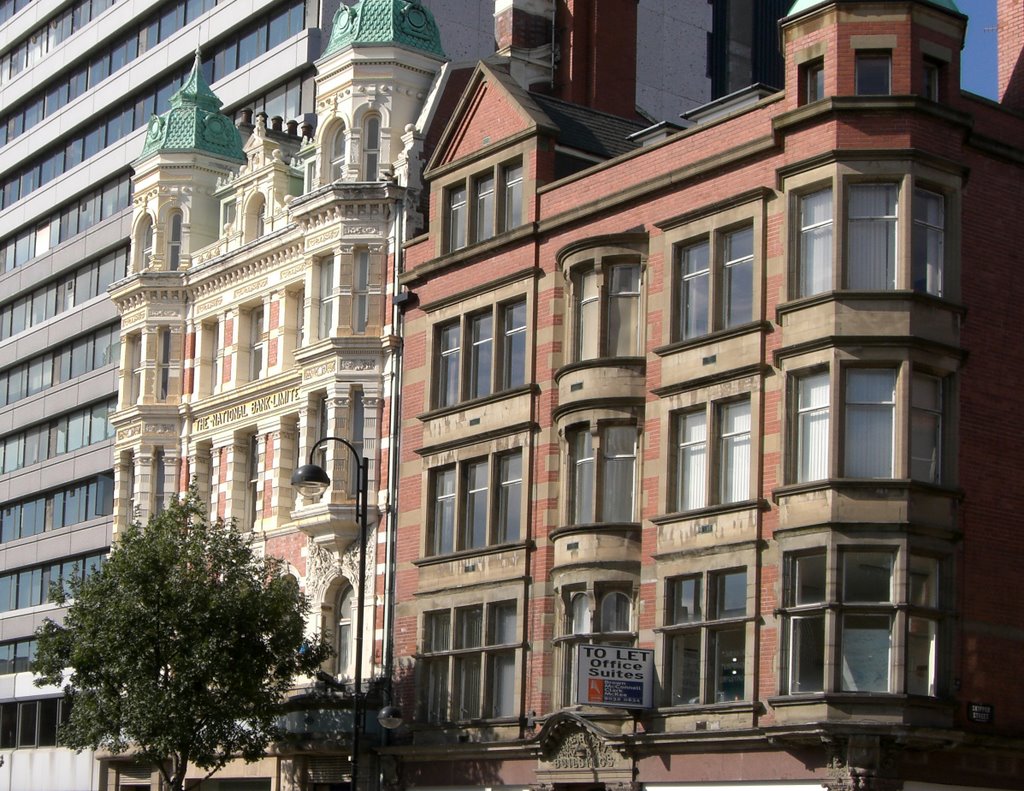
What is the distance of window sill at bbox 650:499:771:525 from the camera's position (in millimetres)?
38438

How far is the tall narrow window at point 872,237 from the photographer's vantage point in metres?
37.7

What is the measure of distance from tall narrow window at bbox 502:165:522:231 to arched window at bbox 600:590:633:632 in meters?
9.56

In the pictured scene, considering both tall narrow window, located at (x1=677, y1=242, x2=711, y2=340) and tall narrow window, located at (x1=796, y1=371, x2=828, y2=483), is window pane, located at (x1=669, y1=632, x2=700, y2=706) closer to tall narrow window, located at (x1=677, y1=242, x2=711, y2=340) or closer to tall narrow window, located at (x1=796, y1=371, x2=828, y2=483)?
tall narrow window, located at (x1=796, y1=371, x2=828, y2=483)

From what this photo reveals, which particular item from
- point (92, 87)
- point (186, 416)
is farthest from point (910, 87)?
point (92, 87)

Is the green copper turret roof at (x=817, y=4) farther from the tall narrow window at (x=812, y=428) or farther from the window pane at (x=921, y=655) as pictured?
the window pane at (x=921, y=655)

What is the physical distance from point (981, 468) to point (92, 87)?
51.1 m

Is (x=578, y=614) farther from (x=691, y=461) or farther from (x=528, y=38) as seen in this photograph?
(x=528, y=38)

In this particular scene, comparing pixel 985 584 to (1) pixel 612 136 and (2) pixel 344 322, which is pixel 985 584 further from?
(2) pixel 344 322

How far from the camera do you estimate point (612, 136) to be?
160 feet

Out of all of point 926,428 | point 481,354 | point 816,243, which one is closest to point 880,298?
point 816,243

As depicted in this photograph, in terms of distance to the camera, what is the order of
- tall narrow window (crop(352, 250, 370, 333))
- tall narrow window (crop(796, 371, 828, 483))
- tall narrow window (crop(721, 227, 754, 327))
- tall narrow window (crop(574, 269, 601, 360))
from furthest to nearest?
1. tall narrow window (crop(352, 250, 370, 333))
2. tall narrow window (crop(574, 269, 601, 360))
3. tall narrow window (crop(721, 227, 754, 327))
4. tall narrow window (crop(796, 371, 828, 483))

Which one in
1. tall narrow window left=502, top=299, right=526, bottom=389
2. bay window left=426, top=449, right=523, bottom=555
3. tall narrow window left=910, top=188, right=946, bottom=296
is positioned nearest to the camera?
tall narrow window left=910, top=188, right=946, bottom=296

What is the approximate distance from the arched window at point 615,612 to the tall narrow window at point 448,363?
7.71m

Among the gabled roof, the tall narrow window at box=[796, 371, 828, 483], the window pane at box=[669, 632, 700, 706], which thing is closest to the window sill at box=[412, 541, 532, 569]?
the window pane at box=[669, 632, 700, 706]
